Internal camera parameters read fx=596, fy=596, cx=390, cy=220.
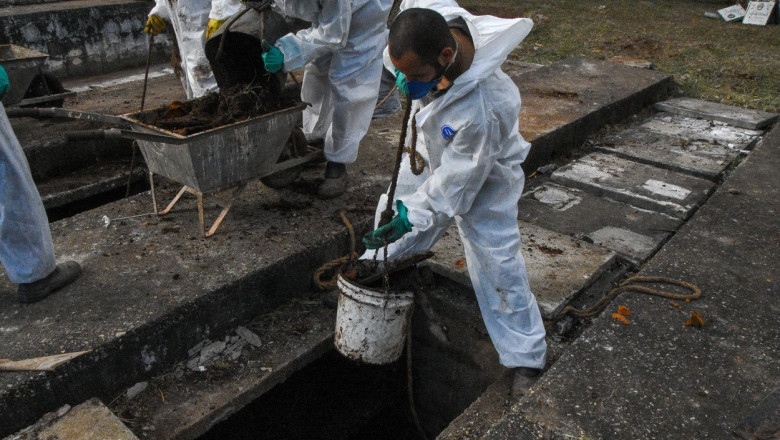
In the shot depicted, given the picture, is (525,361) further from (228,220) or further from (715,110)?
(715,110)

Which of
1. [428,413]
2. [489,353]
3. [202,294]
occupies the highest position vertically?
[202,294]

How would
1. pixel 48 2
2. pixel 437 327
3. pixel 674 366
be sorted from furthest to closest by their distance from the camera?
pixel 48 2
pixel 437 327
pixel 674 366

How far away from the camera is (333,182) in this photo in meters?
4.04

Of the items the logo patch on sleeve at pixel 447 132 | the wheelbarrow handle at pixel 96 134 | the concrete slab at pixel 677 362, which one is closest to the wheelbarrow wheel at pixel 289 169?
the wheelbarrow handle at pixel 96 134

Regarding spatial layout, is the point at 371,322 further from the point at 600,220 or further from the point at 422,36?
the point at 600,220

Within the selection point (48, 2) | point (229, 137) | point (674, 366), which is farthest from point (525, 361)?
point (48, 2)

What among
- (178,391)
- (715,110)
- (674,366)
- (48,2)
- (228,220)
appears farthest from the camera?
(48,2)

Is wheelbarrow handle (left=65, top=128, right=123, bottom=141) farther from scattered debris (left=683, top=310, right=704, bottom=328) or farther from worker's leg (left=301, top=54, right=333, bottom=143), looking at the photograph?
scattered debris (left=683, top=310, right=704, bottom=328)

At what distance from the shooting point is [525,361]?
2797 mm

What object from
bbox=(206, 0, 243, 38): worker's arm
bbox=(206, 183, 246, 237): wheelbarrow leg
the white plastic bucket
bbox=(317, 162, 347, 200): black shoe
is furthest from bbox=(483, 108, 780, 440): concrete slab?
bbox=(206, 0, 243, 38): worker's arm

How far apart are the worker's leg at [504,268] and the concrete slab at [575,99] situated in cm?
236

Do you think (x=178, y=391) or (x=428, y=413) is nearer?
(x=178, y=391)

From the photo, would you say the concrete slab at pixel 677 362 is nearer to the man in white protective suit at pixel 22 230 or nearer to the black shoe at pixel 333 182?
the black shoe at pixel 333 182

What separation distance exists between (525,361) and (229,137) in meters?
1.97
